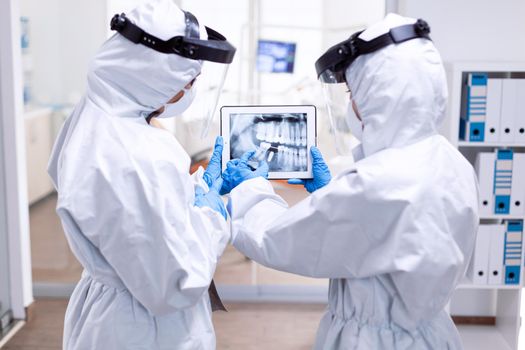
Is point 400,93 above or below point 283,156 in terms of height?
above

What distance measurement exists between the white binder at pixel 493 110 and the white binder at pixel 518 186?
131 mm

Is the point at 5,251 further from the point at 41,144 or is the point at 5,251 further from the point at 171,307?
the point at 171,307

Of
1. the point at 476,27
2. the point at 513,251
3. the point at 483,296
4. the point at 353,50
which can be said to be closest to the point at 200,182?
the point at 353,50

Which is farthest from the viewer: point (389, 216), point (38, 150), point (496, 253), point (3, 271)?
point (38, 150)

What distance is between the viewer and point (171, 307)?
1.55 metres

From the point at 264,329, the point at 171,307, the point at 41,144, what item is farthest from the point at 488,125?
the point at 41,144

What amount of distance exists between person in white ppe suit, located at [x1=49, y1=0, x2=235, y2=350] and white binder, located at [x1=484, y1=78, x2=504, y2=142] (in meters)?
1.58

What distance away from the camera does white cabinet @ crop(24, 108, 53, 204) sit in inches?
138

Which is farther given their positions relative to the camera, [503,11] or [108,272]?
[503,11]

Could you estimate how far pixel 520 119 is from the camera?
2918 millimetres

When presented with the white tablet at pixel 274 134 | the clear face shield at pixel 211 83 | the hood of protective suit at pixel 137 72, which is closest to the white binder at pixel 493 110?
the white tablet at pixel 274 134

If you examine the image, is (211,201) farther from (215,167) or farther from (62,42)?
(62,42)

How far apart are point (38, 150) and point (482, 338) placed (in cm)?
241

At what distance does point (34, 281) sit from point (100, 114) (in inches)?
93.8
